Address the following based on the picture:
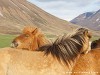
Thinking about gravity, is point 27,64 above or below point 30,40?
below

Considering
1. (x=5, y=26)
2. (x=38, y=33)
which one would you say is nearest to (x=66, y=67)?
(x=38, y=33)

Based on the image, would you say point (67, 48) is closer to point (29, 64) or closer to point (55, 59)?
point (55, 59)

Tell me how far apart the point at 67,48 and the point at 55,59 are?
0.39m

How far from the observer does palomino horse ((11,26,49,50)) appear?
8008 millimetres

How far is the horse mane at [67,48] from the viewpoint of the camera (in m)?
5.50

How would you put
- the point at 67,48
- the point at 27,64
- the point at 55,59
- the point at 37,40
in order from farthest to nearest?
1. the point at 37,40
2. the point at 67,48
3. the point at 55,59
4. the point at 27,64

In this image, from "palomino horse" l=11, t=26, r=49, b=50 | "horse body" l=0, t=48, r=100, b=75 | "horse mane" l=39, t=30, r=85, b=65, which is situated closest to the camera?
"horse body" l=0, t=48, r=100, b=75

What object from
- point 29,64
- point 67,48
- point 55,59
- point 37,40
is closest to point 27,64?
point 29,64

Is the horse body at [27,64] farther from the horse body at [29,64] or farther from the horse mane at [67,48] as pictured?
the horse mane at [67,48]

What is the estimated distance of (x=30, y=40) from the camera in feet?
26.9

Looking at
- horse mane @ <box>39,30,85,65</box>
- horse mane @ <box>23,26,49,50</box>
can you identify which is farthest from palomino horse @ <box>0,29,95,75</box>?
horse mane @ <box>23,26,49,50</box>

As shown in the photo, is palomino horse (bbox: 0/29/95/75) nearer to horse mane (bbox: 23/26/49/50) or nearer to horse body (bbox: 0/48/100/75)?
horse body (bbox: 0/48/100/75)

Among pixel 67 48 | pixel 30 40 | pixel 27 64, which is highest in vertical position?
pixel 67 48

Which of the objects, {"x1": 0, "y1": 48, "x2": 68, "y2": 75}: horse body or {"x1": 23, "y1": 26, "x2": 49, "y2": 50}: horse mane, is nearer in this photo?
{"x1": 0, "y1": 48, "x2": 68, "y2": 75}: horse body
